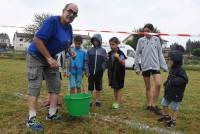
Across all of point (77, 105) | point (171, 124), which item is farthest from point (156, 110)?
point (77, 105)

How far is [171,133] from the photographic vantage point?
5.55 m

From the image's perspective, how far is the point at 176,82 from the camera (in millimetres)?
5867

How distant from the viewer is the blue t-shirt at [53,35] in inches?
208

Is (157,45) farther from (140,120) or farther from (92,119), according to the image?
(92,119)

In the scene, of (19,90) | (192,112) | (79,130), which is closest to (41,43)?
(79,130)

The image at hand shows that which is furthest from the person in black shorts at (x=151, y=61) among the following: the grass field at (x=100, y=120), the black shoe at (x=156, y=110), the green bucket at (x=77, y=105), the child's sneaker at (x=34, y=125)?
the child's sneaker at (x=34, y=125)

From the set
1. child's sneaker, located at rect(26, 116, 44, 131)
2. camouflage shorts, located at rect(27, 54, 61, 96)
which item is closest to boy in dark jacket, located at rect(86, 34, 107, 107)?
camouflage shorts, located at rect(27, 54, 61, 96)

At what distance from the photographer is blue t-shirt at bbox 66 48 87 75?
24.0 feet

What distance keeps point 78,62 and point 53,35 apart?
6.64 feet

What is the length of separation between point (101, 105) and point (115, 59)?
3.27ft

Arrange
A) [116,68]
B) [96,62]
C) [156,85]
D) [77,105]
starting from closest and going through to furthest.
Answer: [77,105] < [156,85] < [116,68] < [96,62]

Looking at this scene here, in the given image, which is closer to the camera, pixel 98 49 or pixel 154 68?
pixel 154 68

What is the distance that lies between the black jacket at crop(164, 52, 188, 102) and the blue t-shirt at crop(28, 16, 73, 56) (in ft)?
5.74

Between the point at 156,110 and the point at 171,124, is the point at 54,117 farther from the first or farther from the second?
the point at 156,110
